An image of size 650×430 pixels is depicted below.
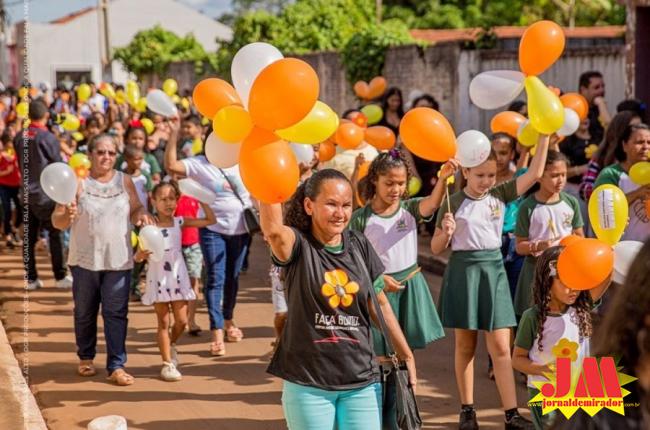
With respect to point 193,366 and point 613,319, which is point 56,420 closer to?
point 193,366

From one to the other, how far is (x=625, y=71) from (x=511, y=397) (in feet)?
22.7

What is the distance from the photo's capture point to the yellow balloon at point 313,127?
4641 mm

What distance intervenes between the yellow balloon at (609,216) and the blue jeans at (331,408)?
1.72m

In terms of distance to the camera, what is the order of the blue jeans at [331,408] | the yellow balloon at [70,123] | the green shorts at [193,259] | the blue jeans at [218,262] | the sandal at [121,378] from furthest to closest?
1. the yellow balloon at [70,123]
2. the green shorts at [193,259]
3. the blue jeans at [218,262]
4. the sandal at [121,378]
5. the blue jeans at [331,408]

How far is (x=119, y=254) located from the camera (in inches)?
278

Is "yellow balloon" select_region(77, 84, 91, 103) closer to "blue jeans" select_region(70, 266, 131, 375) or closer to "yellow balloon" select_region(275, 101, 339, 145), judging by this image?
"blue jeans" select_region(70, 266, 131, 375)

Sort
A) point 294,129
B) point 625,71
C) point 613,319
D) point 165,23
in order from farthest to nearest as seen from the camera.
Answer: point 165,23, point 625,71, point 294,129, point 613,319

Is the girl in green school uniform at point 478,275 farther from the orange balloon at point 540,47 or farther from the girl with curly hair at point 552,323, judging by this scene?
the girl with curly hair at point 552,323

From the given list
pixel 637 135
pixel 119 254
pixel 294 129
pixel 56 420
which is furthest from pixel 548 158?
pixel 56 420

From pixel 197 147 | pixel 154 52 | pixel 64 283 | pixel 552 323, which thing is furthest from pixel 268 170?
pixel 154 52

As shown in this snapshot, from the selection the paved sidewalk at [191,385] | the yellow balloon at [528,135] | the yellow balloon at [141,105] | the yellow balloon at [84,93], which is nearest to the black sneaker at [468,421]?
the paved sidewalk at [191,385]

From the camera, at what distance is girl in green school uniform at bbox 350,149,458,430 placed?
569cm

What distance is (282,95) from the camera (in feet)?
13.1

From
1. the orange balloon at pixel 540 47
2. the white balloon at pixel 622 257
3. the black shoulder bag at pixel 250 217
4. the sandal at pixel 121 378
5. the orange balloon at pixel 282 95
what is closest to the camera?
the orange balloon at pixel 282 95
